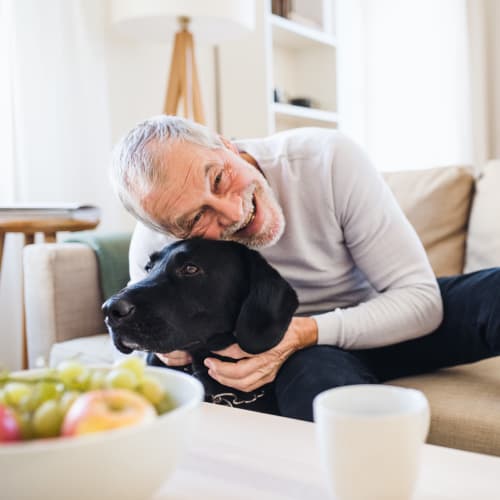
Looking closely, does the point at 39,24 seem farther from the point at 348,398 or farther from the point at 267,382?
the point at 348,398

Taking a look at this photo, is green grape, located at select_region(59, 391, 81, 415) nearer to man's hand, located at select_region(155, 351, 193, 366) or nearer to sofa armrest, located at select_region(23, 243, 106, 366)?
man's hand, located at select_region(155, 351, 193, 366)

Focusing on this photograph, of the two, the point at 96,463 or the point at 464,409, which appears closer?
the point at 96,463

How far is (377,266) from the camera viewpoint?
1319 mm

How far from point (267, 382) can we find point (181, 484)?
1.60ft

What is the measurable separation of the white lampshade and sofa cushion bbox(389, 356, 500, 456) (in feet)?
5.28

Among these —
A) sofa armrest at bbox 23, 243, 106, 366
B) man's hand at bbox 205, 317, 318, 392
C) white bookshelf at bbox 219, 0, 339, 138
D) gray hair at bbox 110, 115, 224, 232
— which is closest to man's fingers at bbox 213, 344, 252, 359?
man's hand at bbox 205, 317, 318, 392

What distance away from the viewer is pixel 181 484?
0.65 m

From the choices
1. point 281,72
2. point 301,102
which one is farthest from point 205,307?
point 281,72

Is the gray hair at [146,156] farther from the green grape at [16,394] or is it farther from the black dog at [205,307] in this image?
the green grape at [16,394]

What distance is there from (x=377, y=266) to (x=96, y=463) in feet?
3.01

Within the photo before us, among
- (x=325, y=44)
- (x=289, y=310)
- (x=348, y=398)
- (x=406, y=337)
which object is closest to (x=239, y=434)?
(x=348, y=398)

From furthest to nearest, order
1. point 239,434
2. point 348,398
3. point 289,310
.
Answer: point 289,310 < point 239,434 < point 348,398

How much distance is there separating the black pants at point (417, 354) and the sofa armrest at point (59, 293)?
0.82 m

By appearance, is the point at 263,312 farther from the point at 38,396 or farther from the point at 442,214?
the point at 442,214
